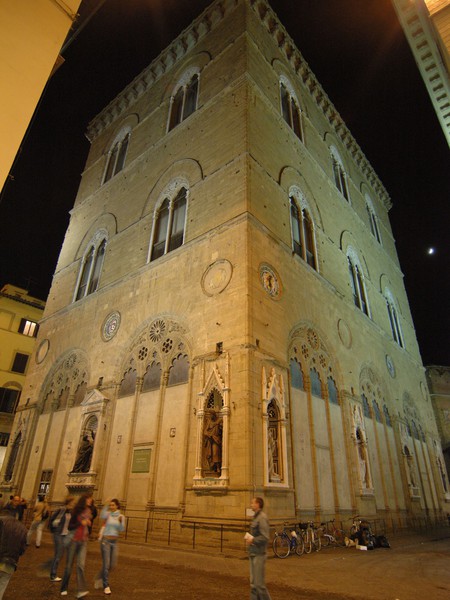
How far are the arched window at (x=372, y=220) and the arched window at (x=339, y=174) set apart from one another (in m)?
3.78

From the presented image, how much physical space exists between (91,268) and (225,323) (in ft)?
34.5

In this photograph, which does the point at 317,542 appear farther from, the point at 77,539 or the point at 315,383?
the point at 77,539

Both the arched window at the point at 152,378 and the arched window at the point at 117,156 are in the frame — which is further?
the arched window at the point at 117,156

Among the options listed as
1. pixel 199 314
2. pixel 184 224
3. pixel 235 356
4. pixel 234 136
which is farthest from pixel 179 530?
pixel 234 136

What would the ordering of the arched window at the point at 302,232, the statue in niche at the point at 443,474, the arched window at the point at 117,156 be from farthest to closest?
the arched window at the point at 117,156 < the statue in niche at the point at 443,474 < the arched window at the point at 302,232

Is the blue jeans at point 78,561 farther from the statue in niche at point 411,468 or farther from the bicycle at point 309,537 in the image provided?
the statue in niche at point 411,468

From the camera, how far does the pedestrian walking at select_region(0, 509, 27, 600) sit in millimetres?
3709

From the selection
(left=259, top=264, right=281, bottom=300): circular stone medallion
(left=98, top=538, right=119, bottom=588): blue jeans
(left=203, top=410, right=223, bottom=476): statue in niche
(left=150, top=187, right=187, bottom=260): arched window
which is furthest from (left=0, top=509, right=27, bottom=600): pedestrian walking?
(left=150, top=187, right=187, bottom=260): arched window

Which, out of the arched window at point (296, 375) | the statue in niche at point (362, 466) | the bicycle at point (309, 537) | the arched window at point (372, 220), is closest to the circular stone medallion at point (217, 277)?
the arched window at point (296, 375)

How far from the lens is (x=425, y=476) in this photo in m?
19.5

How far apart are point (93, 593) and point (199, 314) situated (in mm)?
7793

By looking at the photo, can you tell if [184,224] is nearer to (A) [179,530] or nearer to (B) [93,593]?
(A) [179,530]

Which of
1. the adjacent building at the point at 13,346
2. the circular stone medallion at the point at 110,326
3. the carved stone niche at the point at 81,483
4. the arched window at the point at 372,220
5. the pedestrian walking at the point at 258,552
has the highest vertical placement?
the arched window at the point at 372,220

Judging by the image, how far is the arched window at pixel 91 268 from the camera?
731 inches
